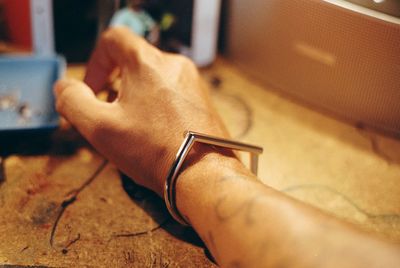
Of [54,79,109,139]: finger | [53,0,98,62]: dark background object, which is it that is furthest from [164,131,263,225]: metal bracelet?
[53,0,98,62]: dark background object

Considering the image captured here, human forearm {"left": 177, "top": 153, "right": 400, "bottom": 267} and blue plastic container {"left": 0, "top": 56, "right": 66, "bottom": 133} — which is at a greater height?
human forearm {"left": 177, "top": 153, "right": 400, "bottom": 267}

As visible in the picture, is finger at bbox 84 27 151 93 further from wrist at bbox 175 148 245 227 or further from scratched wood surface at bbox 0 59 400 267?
wrist at bbox 175 148 245 227

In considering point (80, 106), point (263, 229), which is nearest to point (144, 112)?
point (80, 106)

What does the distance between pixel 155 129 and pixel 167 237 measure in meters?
0.12

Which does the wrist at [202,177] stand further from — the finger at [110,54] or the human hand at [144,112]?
the finger at [110,54]

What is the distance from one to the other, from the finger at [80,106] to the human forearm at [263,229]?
0.15m

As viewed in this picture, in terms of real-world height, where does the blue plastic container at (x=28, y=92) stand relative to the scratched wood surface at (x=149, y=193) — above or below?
above

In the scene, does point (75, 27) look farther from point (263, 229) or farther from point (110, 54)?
point (263, 229)

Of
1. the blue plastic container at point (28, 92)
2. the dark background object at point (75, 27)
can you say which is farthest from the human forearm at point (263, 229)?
the dark background object at point (75, 27)

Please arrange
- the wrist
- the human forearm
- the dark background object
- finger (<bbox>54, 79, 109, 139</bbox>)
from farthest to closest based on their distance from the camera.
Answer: the dark background object, finger (<bbox>54, 79, 109, 139</bbox>), the wrist, the human forearm

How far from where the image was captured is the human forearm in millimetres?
391

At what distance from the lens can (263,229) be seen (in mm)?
425

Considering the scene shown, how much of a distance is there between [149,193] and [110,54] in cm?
20

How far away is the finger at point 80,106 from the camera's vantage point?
596 mm
